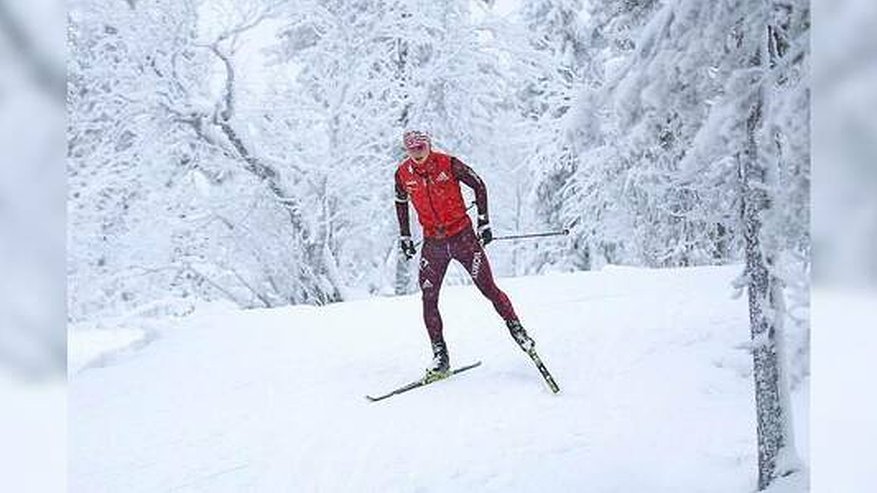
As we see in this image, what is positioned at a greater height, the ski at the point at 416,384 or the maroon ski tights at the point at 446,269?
the maroon ski tights at the point at 446,269

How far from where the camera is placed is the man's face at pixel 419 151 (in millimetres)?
2686

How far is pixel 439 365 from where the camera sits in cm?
269

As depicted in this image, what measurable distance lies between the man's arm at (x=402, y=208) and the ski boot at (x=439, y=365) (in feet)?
1.24

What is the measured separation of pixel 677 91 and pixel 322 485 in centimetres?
141

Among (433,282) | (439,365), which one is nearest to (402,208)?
(433,282)

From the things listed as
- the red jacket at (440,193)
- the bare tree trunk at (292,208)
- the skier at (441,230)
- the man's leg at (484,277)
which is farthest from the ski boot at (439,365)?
the bare tree trunk at (292,208)

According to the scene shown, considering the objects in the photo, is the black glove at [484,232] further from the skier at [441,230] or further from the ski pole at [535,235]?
the ski pole at [535,235]

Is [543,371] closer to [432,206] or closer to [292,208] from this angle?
[432,206]

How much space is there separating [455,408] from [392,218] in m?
2.34

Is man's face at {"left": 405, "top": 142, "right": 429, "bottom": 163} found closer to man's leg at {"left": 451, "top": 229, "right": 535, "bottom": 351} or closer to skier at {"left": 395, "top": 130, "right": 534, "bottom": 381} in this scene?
skier at {"left": 395, "top": 130, "right": 534, "bottom": 381}

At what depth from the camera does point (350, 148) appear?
499 centimetres
